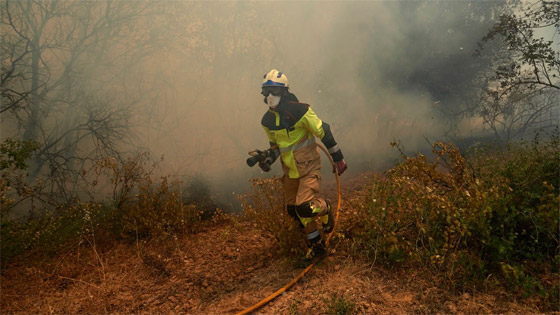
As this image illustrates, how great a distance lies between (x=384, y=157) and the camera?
838 centimetres

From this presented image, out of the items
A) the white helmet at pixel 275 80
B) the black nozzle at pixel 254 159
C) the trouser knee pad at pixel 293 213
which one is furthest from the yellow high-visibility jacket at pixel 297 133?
the trouser knee pad at pixel 293 213

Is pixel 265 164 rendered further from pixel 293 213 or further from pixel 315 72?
pixel 315 72

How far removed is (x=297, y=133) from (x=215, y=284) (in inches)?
72.9

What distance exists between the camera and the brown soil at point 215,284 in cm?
292

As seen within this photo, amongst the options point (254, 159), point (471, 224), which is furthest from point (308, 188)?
point (471, 224)

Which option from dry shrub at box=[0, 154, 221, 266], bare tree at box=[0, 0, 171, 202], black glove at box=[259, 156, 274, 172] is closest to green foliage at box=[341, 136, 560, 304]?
black glove at box=[259, 156, 274, 172]

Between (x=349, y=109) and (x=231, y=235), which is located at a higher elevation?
(x=349, y=109)

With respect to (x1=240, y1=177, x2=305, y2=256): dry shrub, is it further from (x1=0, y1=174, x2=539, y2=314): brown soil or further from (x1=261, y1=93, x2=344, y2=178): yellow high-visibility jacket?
(x1=261, y1=93, x2=344, y2=178): yellow high-visibility jacket

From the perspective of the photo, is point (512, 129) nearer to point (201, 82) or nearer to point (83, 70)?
point (201, 82)

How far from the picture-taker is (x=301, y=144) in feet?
11.9

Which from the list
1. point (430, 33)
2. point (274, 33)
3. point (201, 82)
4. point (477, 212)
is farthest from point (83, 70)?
point (430, 33)

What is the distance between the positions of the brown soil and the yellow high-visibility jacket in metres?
1.12

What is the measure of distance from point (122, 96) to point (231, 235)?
3691 mm

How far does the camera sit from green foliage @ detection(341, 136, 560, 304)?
9.96 ft
